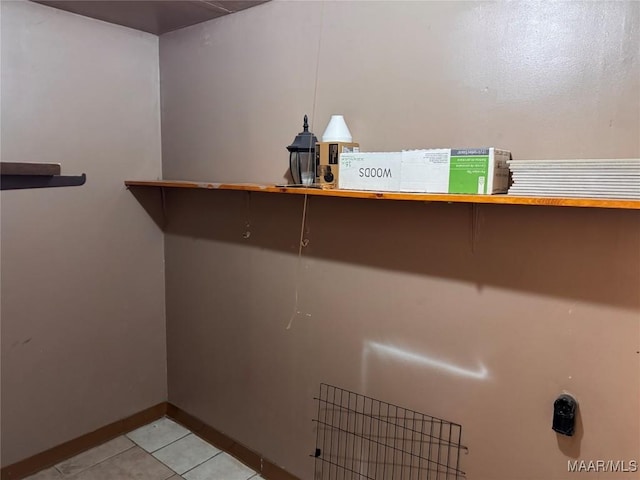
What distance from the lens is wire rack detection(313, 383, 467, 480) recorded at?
177 cm

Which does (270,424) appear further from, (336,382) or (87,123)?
(87,123)

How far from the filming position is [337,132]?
5.88ft

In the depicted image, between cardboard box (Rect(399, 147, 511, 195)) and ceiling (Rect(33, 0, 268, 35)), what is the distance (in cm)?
126

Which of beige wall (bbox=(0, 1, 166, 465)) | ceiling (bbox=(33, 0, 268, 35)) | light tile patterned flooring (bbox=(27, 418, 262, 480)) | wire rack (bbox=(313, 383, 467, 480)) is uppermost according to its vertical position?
ceiling (bbox=(33, 0, 268, 35))

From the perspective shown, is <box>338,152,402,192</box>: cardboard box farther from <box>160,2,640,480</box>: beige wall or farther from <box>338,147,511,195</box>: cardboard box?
<box>160,2,640,480</box>: beige wall

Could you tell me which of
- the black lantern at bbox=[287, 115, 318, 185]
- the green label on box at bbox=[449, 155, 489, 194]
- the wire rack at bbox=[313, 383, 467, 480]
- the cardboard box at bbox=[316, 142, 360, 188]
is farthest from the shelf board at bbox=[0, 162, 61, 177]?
the green label on box at bbox=[449, 155, 489, 194]

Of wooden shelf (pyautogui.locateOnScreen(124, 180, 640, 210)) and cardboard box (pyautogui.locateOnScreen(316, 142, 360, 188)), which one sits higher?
cardboard box (pyautogui.locateOnScreen(316, 142, 360, 188))

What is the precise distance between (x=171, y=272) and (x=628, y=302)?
2.38 meters

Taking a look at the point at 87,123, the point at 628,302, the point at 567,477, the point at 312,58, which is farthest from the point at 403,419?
the point at 87,123

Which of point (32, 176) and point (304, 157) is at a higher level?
point (304, 157)

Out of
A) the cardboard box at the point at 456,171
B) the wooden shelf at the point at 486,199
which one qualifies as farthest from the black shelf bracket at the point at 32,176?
the cardboard box at the point at 456,171

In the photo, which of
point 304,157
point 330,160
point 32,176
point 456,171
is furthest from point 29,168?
point 456,171

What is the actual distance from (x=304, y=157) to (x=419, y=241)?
59 cm

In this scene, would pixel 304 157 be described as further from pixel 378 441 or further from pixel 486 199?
pixel 378 441
